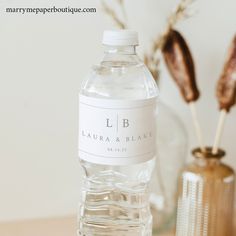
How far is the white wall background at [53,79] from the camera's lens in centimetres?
104

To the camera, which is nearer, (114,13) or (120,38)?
(120,38)

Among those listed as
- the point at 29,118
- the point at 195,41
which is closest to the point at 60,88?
the point at 29,118

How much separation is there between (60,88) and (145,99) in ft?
0.90

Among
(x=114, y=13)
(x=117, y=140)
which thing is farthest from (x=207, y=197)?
(x=114, y=13)

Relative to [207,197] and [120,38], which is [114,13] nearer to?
[120,38]

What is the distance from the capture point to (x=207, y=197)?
1041mm

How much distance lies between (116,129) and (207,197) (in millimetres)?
299

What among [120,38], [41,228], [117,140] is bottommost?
[41,228]

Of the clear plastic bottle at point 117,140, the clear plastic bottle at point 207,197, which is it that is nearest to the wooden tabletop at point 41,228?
the clear plastic bottle at point 117,140

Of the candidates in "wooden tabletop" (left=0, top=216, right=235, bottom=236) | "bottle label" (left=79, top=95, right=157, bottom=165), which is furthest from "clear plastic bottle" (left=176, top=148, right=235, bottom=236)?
"bottle label" (left=79, top=95, right=157, bottom=165)

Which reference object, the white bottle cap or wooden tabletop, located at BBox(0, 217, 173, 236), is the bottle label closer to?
the white bottle cap

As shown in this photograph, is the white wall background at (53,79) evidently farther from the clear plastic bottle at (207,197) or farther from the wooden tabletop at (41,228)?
the clear plastic bottle at (207,197)

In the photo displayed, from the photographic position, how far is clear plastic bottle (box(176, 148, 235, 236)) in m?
1.04

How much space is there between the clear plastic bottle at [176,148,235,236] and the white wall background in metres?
0.17
